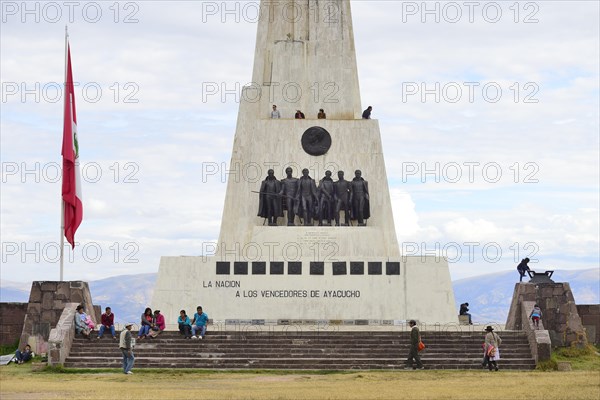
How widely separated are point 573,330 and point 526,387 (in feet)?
29.8

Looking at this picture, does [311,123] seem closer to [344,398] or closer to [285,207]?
[285,207]

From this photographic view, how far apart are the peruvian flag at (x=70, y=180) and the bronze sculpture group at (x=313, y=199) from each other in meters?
6.88

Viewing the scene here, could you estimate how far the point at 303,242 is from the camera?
38750mm

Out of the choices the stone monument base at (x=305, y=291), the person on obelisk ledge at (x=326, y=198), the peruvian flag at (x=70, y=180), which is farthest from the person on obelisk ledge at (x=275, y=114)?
the peruvian flag at (x=70, y=180)

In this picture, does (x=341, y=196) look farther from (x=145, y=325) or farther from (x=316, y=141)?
(x=145, y=325)

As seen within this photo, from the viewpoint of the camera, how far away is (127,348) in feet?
90.6

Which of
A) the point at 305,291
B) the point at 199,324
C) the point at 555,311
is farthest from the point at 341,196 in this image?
the point at 199,324

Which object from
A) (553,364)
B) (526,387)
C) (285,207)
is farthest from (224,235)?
(526,387)

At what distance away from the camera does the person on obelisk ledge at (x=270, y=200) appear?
1563 inches

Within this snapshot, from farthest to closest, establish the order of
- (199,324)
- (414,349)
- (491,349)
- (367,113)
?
(367,113) < (199,324) < (414,349) < (491,349)

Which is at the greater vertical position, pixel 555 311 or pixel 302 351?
pixel 555 311

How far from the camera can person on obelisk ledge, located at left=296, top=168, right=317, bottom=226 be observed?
3953 cm

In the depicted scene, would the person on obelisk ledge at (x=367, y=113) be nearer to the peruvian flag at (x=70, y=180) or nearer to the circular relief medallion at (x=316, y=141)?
the circular relief medallion at (x=316, y=141)

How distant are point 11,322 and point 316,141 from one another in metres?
11.6
